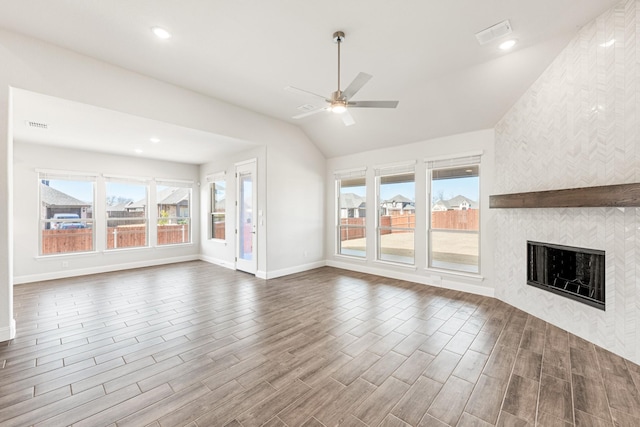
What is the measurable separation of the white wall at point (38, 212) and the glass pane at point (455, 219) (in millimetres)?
6687

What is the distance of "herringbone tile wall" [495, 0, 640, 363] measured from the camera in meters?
2.64

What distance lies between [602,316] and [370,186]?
162 inches

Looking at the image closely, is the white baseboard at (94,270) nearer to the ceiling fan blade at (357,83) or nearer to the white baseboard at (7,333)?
the white baseboard at (7,333)

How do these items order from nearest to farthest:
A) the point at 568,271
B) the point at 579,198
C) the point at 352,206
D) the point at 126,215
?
the point at 579,198 → the point at 568,271 → the point at 352,206 → the point at 126,215

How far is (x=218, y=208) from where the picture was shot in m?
7.36

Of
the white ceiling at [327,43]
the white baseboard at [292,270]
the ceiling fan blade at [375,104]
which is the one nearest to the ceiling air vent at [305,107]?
the white ceiling at [327,43]

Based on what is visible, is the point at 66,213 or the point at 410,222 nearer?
the point at 410,222

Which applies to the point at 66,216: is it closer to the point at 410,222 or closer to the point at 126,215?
the point at 126,215

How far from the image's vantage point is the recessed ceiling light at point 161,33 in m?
2.83

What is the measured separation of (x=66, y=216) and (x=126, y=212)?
1101 mm

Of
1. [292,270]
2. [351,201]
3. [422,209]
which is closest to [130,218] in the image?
[292,270]

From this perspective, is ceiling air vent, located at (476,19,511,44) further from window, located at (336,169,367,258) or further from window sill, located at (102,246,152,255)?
window sill, located at (102,246,152,255)

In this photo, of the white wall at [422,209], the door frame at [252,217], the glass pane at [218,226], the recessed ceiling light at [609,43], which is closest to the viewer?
the recessed ceiling light at [609,43]

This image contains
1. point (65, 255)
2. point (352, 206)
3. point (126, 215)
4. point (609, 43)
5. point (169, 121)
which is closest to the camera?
point (609, 43)
